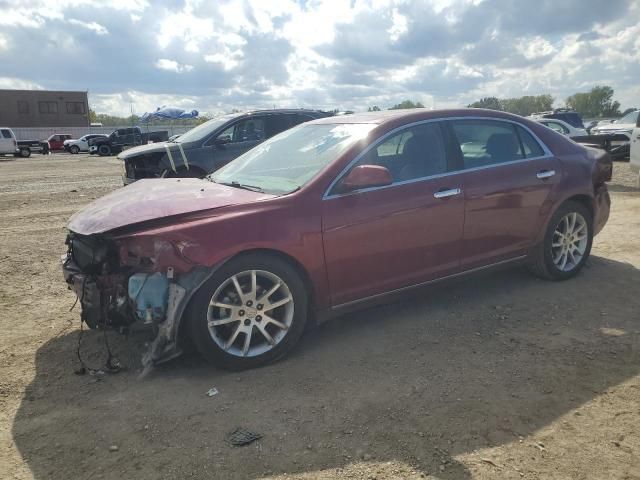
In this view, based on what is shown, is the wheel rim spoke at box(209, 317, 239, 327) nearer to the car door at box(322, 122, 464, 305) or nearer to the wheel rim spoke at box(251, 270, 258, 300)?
the wheel rim spoke at box(251, 270, 258, 300)

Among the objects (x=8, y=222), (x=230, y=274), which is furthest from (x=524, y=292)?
(x=8, y=222)

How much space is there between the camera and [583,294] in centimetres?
470

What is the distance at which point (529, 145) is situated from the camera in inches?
188

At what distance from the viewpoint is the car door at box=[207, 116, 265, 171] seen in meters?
8.66

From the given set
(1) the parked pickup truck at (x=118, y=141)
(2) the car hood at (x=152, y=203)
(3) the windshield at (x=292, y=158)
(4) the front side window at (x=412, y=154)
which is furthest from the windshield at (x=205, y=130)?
(1) the parked pickup truck at (x=118, y=141)

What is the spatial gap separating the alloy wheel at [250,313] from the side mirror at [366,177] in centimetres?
85

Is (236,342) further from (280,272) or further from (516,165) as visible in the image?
(516,165)

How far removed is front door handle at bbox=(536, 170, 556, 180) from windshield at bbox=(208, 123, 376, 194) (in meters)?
1.71

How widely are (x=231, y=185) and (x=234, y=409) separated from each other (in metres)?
1.82

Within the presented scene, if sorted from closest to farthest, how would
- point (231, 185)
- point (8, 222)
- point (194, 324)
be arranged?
1. point (194, 324)
2. point (231, 185)
3. point (8, 222)

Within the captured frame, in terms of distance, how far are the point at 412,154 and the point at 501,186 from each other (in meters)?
0.89

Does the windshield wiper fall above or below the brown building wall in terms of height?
below

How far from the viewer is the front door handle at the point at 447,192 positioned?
405 cm

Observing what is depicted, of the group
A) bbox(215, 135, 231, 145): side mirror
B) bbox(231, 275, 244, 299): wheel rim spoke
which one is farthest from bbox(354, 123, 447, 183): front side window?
bbox(215, 135, 231, 145): side mirror
